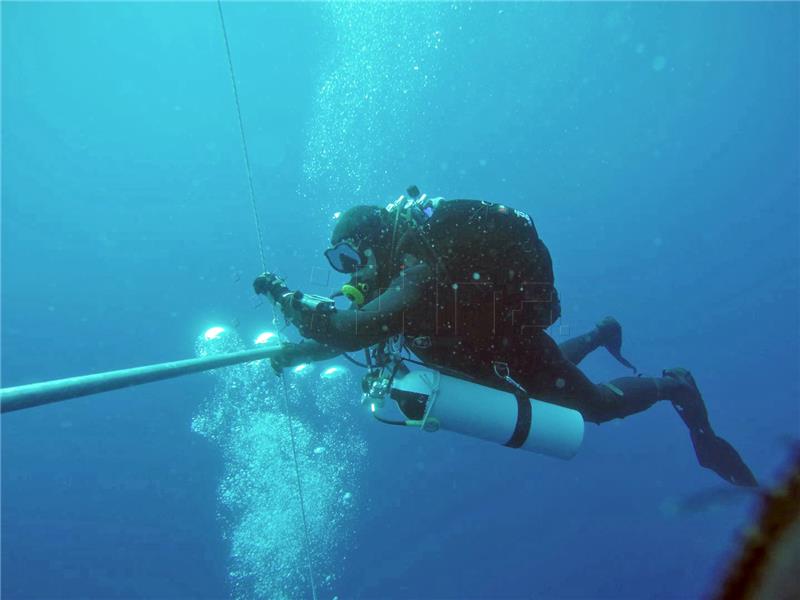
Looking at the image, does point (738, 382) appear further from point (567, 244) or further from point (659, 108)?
point (659, 108)

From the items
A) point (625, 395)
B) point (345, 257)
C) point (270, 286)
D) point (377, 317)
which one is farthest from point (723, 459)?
point (270, 286)

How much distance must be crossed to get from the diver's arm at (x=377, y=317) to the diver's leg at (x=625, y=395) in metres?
1.71

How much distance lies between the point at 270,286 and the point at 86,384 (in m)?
2.09

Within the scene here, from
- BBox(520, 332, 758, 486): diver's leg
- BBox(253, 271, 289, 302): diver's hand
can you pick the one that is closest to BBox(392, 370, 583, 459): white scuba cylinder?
BBox(520, 332, 758, 486): diver's leg

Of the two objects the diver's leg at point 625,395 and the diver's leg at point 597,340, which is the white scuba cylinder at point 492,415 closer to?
the diver's leg at point 625,395

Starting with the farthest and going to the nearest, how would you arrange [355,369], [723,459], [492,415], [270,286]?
[355,369] < [723,459] < [492,415] < [270,286]

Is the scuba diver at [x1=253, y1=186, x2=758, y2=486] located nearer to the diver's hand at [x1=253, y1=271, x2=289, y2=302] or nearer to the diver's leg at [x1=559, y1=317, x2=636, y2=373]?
the diver's hand at [x1=253, y1=271, x2=289, y2=302]

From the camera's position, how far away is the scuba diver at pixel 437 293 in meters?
3.83

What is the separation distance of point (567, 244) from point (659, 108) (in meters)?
15.3

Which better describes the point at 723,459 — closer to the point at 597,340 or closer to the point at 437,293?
the point at 597,340

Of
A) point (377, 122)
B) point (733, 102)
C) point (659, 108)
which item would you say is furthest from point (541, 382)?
point (733, 102)

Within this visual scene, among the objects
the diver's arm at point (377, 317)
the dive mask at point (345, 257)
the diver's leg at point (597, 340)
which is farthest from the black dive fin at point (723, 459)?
the dive mask at point (345, 257)

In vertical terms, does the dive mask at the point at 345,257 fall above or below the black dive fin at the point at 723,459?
above

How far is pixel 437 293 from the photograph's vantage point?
4.11 meters
